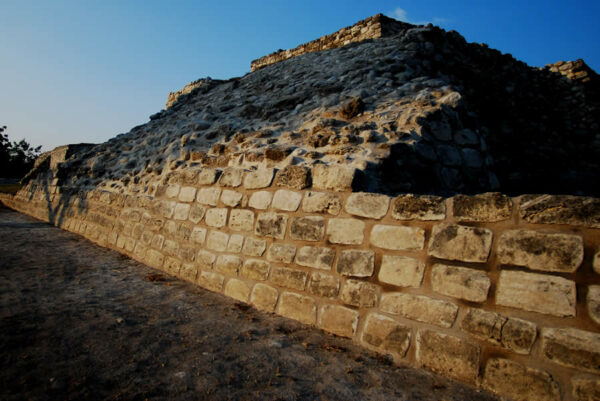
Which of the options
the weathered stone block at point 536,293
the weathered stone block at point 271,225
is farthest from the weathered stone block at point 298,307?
the weathered stone block at point 536,293

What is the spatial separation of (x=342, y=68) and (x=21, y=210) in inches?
369

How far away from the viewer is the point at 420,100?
3.42m

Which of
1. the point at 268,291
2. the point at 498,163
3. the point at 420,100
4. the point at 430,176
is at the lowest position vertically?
the point at 268,291

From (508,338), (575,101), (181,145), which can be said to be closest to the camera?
(508,338)

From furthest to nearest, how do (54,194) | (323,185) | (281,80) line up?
(54,194), (281,80), (323,185)

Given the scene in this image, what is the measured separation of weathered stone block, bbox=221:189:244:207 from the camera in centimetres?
294

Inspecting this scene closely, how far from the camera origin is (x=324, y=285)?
214 cm

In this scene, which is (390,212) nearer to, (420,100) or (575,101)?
(420,100)

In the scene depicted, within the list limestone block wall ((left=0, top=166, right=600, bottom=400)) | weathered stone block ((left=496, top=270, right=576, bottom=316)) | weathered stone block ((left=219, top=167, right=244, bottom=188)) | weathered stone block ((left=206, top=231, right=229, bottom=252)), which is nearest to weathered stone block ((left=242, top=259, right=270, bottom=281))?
limestone block wall ((left=0, top=166, right=600, bottom=400))

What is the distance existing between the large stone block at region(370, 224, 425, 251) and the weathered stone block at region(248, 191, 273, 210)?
1.07 meters

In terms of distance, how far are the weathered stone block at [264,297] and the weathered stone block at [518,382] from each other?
4.90ft

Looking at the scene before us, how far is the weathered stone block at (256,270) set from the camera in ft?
8.23

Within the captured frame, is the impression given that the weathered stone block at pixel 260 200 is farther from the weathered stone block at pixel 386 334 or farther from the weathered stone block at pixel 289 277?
the weathered stone block at pixel 386 334

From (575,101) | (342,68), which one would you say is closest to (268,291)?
(342,68)
